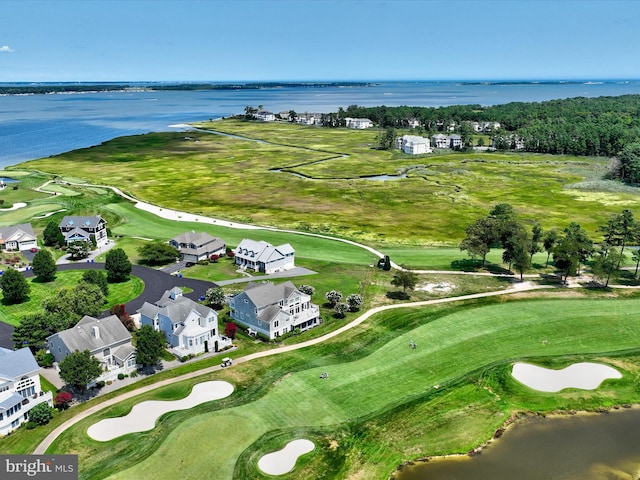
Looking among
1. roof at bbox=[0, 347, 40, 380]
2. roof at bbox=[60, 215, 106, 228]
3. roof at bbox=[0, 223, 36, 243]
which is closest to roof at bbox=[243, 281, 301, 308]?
roof at bbox=[0, 347, 40, 380]

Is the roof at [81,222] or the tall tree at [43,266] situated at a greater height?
the roof at [81,222]

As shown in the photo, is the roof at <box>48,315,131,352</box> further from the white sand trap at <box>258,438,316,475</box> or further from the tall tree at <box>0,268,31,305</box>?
the white sand trap at <box>258,438,316,475</box>

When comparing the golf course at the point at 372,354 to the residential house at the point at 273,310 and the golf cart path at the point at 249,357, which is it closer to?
the golf cart path at the point at 249,357

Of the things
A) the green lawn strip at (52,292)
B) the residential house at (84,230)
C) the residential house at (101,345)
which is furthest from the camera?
the residential house at (84,230)

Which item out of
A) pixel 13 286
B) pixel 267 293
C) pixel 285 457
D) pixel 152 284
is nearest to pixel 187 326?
pixel 267 293

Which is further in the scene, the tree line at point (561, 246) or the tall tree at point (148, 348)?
the tree line at point (561, 246)

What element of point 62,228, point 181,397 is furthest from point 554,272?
point 62,228

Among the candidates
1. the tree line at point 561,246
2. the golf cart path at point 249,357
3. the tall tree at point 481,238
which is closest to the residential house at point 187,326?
the golf cart path at point 249,357

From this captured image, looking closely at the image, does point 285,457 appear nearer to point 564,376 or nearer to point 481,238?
point 564,376
